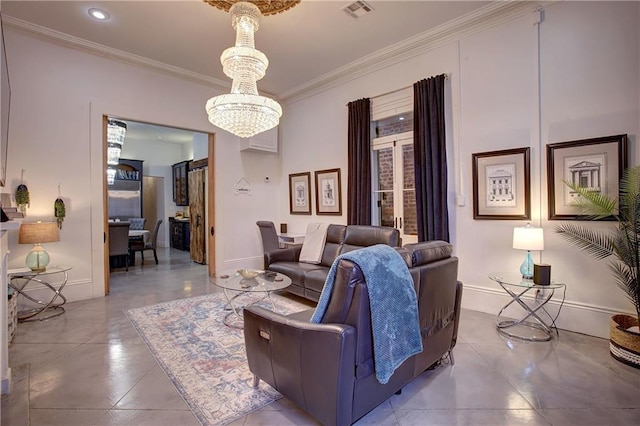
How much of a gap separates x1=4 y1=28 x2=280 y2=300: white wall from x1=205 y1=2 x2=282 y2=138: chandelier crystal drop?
90.9 inches

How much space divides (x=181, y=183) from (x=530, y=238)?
8819 mm

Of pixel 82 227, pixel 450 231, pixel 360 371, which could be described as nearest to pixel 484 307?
pixel 450 231

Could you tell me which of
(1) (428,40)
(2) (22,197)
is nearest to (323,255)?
(1) (428,40)

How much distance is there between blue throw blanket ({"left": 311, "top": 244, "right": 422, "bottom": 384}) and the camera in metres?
1.70

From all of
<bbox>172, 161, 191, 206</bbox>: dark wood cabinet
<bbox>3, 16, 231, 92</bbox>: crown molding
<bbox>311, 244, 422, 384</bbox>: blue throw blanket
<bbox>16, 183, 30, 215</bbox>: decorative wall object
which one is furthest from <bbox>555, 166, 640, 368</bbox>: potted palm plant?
<bbox>172, 161, 191, 206</bbox>: dark wood cabinet

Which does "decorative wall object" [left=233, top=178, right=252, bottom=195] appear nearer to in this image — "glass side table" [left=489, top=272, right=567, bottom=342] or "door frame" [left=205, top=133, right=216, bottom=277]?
"door frame" [left=205, top=133, right=216, bottom=277]

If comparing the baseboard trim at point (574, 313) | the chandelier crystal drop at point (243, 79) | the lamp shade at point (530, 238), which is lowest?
the baseboard trim at point (574, 313)

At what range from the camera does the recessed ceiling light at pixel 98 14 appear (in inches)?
141

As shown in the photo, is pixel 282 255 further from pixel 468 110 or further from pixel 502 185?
pixel 468 110

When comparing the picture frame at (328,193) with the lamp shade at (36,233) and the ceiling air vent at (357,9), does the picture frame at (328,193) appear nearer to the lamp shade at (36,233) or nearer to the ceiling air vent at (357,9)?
the ceiling air vent at (357,9)

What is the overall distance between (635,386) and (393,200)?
10.3 ft

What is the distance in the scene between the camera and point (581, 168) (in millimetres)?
3111

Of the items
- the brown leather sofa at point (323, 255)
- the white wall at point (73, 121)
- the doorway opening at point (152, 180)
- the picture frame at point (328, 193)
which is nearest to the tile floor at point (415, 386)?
the white wall at point (73, 121)

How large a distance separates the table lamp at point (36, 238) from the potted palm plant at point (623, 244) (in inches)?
217
